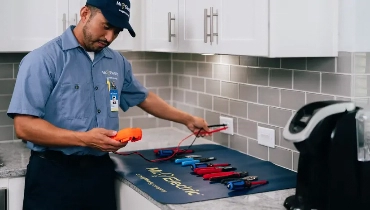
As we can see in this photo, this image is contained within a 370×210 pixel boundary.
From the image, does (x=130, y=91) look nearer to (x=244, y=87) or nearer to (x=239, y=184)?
(x=244, y=87)

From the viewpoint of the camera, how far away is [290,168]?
7.94ft

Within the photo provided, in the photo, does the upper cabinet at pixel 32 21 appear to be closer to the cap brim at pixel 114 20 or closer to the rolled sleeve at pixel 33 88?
the rolled sleeve at pixel 33 88

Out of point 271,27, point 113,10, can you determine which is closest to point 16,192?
point 113,10

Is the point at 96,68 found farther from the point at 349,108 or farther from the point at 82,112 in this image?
the point at 349,108

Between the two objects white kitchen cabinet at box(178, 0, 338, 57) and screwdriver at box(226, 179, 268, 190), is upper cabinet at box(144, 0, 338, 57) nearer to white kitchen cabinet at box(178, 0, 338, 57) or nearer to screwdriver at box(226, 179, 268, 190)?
white kitchen cabinet at box(178, 0, 338, 57)

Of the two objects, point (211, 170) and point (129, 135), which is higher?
point (129, 135)

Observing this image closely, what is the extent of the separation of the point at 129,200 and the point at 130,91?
0.65 meters

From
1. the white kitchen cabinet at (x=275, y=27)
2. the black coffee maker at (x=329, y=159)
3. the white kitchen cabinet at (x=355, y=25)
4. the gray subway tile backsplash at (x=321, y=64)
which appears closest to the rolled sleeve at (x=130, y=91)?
the white kitchen cabinet at (x=275, y=27)

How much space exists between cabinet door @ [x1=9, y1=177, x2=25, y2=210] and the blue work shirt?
0.86 feet

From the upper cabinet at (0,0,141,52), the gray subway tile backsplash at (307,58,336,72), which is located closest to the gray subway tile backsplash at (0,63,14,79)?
the upper cabinet at (0,0,141,52)

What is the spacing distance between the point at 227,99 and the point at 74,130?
3.08 ft

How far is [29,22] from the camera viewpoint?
281cm

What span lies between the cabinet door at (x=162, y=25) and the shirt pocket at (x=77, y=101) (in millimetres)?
583

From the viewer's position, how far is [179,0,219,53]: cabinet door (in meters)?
2.38
